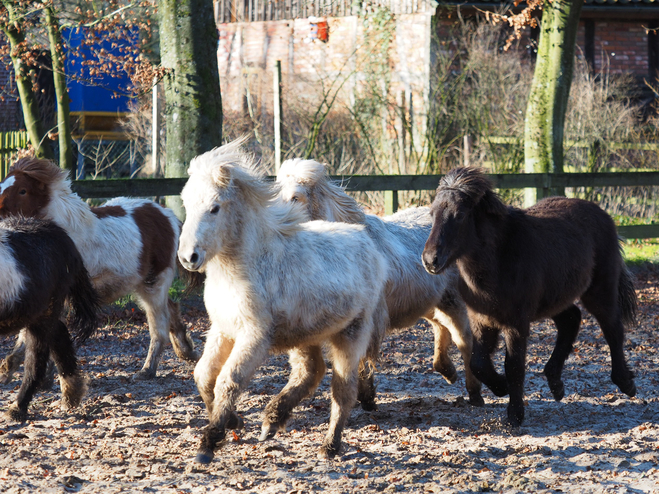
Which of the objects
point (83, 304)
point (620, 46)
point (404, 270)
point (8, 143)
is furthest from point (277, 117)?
point (620, 46)

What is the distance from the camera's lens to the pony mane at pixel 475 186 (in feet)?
15.4

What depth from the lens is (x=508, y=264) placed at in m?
4.84

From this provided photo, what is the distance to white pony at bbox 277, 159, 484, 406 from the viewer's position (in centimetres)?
529

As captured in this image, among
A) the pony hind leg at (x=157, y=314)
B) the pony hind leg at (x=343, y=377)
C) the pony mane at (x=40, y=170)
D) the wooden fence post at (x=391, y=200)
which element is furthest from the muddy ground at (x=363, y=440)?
the wooden fence post at (x=391, y=200)

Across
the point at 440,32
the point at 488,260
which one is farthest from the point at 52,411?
the point at 440,32

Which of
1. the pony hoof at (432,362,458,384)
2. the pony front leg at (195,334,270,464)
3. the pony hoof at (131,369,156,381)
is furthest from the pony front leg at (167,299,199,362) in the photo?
the pony front leg at (195,334,270,464)

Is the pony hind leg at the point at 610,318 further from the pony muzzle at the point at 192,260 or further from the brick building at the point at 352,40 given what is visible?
the brick building at the point at 352,40

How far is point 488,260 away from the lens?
15.6 ft

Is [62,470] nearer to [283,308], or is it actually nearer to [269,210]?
[283,308]

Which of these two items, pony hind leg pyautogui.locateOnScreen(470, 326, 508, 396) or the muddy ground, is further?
pony hind leg pyautogui.locateOnScreen(470, 326, 508, 396)

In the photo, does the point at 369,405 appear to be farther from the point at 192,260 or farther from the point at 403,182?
the point at 403,182

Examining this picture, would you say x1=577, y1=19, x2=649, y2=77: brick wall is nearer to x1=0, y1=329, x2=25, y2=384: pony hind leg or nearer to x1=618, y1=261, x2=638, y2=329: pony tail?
x1=618, y1=261, x2=638, y2=329: pony tail

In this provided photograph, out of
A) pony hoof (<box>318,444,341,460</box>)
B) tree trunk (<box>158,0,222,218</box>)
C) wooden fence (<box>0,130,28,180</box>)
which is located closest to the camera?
pony hoof (<box>318,444,341,460</box>)

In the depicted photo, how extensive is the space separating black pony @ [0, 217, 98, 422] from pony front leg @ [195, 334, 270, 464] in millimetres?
1639
